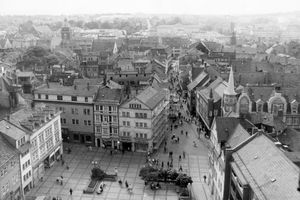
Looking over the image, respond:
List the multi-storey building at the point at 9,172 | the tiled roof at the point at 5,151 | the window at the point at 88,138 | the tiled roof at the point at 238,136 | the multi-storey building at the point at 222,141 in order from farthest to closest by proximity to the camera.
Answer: the window at the point at 88,138
the tiled roof at the point at 5,151
the multi-storey building at the point at 222,141
the multi-storey building at the point at 9,172
the tiled roof at the point at 238,136

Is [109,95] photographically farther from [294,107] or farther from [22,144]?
[294,107]

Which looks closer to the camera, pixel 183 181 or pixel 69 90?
pixel 183 181

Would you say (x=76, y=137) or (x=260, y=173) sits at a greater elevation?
(x=260, y=173)

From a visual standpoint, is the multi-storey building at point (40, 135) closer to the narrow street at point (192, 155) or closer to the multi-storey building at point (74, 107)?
the multi-storey building at point (74, 107)

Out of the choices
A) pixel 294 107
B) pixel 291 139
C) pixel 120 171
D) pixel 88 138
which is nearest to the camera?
pixel 291 139

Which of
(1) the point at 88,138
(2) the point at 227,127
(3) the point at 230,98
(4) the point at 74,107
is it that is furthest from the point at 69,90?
(2) the point at 227,127

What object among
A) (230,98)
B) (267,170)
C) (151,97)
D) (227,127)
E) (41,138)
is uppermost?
(230,98)

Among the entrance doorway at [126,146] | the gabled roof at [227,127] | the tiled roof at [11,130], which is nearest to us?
the gabled roof at [227,127]

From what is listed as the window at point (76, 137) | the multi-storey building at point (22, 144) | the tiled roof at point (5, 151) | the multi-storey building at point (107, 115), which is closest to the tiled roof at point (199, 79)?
the multi-storey building at point (107, 115)
